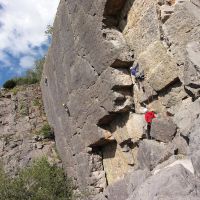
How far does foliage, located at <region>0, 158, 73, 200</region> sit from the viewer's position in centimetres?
994

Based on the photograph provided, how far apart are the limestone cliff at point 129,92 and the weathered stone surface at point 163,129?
0.02 m

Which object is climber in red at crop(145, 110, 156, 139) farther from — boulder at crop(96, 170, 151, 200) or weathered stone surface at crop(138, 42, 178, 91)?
boulder at crop(96, 170, 151, 200)

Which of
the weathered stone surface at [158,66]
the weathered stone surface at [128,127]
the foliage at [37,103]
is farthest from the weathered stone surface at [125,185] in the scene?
the foliage at [37,103]

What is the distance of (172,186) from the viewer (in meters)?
3.51

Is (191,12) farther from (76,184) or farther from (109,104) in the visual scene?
(76,184)

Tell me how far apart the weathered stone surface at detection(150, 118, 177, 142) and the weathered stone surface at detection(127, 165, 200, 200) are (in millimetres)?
1686

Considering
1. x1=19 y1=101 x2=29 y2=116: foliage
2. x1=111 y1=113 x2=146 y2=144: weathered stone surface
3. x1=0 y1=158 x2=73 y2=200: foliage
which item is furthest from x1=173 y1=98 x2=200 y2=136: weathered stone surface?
x1=19 y1=101 x2=29 y2=116: foliage

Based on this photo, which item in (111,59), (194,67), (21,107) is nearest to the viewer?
(194,67)

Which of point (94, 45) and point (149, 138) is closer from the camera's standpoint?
point (149, 138)

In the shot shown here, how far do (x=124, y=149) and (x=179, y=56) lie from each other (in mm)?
2858

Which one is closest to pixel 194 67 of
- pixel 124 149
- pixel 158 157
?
pixel 158 157

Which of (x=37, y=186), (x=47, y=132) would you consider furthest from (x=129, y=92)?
(x=47, y=132)

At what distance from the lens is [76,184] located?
10602 millimetres

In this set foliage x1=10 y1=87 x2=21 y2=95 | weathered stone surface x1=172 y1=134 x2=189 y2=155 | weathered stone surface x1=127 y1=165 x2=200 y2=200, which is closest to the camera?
weathered stone surface x1=127 y1=165 x2=200 y2=200
